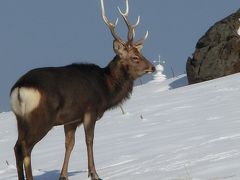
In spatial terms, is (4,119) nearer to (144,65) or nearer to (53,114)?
(144,65)

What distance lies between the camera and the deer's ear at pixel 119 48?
10.3 metres

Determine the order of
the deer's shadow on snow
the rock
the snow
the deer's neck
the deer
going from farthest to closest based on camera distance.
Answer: the rock < the deer's neck < the deer's shadow on snow < the deer < the snow

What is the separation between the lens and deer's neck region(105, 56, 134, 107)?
33.5 feet

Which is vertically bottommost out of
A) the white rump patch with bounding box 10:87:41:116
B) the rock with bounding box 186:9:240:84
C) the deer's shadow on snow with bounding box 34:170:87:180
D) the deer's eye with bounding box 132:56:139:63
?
the rock with bounding box 186:9:240:84

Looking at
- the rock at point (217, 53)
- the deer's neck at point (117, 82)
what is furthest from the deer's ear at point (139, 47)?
the rock at point (217, 53)

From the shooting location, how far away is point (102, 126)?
14852 millimetres

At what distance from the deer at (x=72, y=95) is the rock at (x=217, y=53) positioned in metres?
10.8

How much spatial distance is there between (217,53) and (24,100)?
14.4m

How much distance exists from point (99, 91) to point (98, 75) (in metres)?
0.36

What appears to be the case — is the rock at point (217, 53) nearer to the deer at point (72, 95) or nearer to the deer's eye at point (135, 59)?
the deer at point (72, 95)

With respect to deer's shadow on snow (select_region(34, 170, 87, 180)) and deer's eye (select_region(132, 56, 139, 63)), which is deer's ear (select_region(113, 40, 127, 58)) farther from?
deer's shadow on snow (select_region(34, 170, 87, 180))

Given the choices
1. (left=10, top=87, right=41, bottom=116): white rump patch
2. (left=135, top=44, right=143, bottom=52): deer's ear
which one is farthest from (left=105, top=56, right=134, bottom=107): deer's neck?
(left=10, top=87, right=41, bottom=116): white rump patch


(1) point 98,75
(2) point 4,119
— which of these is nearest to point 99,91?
(1) point 98,75

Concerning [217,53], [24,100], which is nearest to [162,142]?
[24,100]
